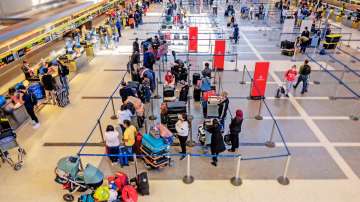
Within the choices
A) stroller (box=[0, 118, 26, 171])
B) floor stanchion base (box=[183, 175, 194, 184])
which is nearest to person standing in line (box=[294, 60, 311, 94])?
floor stanchion base (box=[183, 175, 194, 184])

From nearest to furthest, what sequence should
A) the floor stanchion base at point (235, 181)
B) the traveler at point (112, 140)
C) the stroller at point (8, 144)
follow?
the floor stanchion base at point (235, 181) < the traveler at point (112, 140) < the stroller at point (8, 144)

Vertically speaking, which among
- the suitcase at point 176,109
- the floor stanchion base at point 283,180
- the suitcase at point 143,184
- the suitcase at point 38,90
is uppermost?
the suitcase at point 176,109

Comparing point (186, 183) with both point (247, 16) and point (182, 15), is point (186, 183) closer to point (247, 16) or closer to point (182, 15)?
point (182, 15)

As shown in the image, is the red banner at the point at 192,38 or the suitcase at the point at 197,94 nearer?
the suitcase at the point at 197,94

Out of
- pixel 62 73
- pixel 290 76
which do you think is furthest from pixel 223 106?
pixel 62 73

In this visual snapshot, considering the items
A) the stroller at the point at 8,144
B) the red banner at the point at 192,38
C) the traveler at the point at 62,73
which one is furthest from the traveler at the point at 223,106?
the red banner at the point at 192,38

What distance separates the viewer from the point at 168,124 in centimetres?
841

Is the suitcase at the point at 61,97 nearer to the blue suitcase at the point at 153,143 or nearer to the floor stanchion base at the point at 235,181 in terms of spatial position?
the blue suitcase at the point at 153,143

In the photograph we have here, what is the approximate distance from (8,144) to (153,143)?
3.67m

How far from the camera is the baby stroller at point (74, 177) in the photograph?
623cm

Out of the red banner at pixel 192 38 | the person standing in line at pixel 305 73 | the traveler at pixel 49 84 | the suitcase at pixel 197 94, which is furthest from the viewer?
the red banner at pixel 192 38

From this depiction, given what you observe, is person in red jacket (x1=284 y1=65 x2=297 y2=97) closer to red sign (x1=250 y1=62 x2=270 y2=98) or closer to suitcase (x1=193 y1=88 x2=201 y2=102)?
red sign (x1=250 y1=62 x2=270 y2=98)

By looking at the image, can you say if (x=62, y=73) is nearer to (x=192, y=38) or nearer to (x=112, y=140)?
(x=112, y=140)

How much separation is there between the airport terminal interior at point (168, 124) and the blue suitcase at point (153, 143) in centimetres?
3
